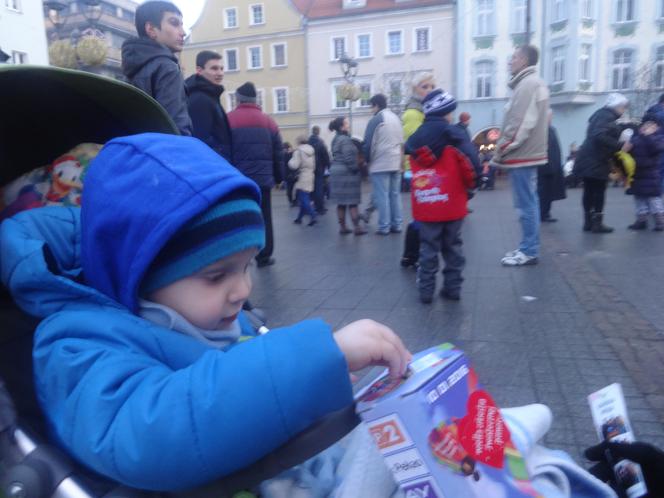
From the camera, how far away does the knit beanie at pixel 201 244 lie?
1.16 metres

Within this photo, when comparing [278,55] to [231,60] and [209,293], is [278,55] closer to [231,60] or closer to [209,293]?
[231,60]

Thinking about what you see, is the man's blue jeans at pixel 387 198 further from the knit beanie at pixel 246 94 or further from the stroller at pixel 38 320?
the stroller at pixel 38 320

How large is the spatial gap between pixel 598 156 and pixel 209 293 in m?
7.99

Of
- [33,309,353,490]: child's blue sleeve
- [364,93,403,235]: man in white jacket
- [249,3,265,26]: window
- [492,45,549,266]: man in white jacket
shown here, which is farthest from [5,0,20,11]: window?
[33,309,353,490]: child's blue sleeve

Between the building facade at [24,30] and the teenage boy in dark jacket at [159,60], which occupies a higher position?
the building facade at [24,30]

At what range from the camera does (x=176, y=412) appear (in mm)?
933

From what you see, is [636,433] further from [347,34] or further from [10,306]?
[347,34]

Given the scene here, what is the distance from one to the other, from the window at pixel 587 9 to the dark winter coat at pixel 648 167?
27441mm

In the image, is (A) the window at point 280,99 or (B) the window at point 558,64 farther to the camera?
(A) the window at point 280,99

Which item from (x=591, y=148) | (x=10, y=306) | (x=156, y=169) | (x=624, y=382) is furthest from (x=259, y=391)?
(x=591, y=148)

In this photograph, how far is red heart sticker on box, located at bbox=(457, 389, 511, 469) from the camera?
100 centimetres

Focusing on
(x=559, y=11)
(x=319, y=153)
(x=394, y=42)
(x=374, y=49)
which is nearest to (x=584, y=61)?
(x=559, y=11)

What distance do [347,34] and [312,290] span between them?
3533cm

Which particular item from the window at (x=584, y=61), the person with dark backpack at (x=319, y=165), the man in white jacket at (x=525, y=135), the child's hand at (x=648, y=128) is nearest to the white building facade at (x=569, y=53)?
the window at (x=584, y=61)
